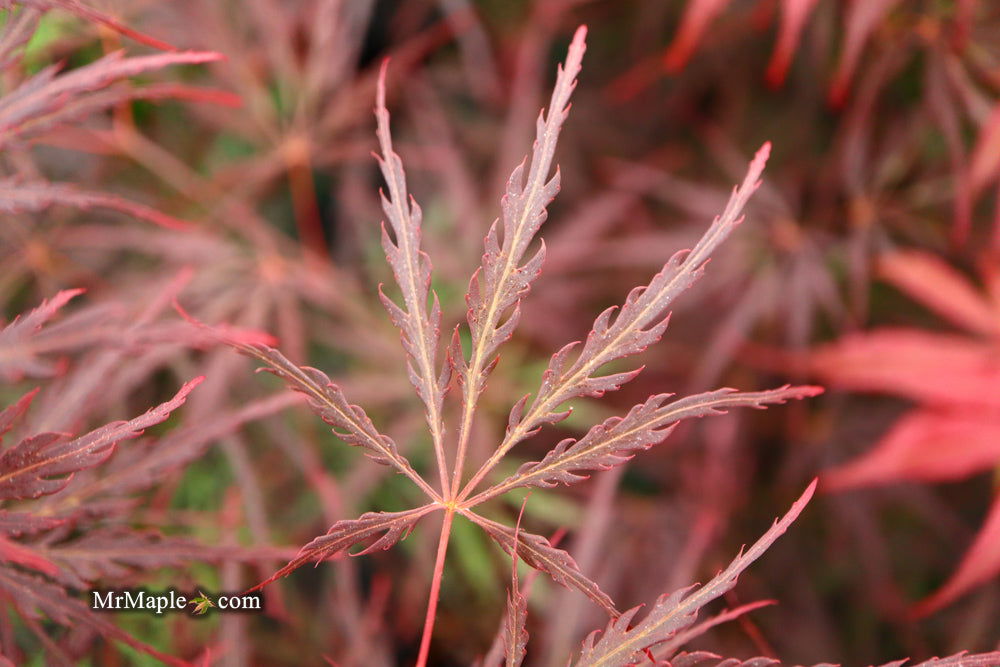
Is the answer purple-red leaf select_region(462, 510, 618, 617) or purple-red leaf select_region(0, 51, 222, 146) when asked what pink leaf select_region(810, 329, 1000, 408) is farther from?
purple-red leaf select_region(0, 51, 222, 146)

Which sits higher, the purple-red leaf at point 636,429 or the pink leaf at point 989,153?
the pink leaf at point 989,153

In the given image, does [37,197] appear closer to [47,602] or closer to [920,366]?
[47,602]

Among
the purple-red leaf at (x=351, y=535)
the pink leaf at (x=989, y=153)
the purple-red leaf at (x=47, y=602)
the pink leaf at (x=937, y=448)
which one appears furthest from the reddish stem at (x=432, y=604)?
the pink leaf at (x=989, y=153)

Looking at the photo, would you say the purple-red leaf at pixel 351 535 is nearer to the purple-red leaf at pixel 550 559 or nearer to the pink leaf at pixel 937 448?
the purple-red leaf at pixel 550 559

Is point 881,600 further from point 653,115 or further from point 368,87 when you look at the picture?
point 368,87

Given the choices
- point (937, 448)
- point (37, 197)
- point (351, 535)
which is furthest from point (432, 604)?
point (937, 448)
